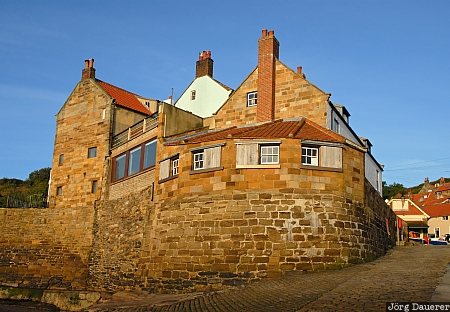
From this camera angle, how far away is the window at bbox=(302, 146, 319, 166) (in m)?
19.9

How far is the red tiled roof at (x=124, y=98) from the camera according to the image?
3572 cm

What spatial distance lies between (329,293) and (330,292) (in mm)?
167

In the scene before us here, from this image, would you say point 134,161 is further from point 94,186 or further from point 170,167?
point 170,167

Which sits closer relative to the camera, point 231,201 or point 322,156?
point 231,201

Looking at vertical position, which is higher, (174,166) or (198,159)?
(198,159)

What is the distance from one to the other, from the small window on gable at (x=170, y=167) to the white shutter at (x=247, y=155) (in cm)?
331

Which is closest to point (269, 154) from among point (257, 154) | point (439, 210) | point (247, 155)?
point (257, 154)

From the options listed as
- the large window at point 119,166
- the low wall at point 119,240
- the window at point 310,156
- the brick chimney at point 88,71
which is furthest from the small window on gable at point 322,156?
the brick chimney at point 88,71

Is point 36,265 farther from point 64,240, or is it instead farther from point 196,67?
point 196,67

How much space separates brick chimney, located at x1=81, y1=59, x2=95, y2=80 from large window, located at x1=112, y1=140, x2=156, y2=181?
338 inches

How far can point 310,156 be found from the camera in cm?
2005

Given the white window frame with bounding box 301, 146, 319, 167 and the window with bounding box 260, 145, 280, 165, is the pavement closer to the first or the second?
the white window frame with bounding box 301, 146, 319, 167

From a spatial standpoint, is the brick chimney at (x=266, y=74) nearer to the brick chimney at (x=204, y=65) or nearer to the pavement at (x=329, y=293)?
the pavement at (x=329, y=293)

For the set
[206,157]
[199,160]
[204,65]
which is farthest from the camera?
[204,65]
